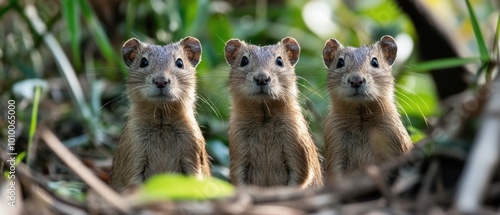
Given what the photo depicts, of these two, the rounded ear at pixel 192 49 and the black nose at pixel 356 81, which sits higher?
the rounded ear at pixel 192 49

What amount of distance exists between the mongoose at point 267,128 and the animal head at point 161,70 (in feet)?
1.29

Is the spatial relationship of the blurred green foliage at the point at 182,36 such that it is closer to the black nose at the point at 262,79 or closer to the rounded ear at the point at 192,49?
the rounded ear at the point at 192,49

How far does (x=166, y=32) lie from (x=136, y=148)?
3.31 metres

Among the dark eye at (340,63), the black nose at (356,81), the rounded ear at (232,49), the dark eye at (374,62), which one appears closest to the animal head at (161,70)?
the rounded ear at (232,49)

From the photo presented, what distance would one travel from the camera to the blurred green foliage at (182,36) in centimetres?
928

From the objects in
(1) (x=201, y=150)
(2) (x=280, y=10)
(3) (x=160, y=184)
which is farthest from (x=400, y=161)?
(2) (x=280, y=10)

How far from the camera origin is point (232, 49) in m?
7.88

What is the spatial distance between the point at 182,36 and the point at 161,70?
2294mm

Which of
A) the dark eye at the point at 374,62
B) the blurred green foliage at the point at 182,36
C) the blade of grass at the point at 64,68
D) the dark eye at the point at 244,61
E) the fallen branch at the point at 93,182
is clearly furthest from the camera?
the blurred green foliage at the point at 182,36

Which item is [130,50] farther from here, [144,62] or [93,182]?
[93,182]

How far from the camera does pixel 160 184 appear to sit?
400 cm

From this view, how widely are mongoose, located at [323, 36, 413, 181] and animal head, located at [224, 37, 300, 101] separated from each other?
36 centimetres

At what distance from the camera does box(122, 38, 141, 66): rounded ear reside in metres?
7.75

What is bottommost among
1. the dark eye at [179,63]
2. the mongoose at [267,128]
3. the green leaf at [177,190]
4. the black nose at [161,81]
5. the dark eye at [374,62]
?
the green leaf at [177,190]
